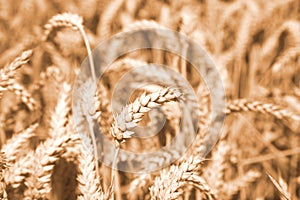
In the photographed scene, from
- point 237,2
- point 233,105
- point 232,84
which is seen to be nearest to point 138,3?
point 237,2

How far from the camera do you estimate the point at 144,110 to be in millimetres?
516

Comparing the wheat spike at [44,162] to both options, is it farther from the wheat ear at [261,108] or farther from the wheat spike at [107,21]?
the wheat spike at [107,21]

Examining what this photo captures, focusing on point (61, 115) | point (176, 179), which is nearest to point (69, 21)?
point (61, 115)

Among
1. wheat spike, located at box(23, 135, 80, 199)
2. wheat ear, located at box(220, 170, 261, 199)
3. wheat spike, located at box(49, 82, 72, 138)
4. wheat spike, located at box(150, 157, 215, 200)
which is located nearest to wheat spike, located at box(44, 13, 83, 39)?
wheat spike, located at box(49, 82, 72, 138)

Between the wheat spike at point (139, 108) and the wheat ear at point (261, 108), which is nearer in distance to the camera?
the wheat spike at point (139, 108)

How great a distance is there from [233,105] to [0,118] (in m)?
0.65

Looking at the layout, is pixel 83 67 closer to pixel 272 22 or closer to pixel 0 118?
pixel 0 118

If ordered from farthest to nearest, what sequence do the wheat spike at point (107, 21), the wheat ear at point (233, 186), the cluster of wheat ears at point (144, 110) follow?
the wheat spike at point (107, 21)
the wheat ear at point (233, 186)
the cluster of wheat ears at point (144, 110)

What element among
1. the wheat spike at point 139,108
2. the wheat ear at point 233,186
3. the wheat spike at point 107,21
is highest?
the wheat spike at point 107,21

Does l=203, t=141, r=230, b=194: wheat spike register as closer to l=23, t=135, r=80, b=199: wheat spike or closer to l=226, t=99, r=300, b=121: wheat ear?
l=226, t=99, r=300, b=121: wheat ear

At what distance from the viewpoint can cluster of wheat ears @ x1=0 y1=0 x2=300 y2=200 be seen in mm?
631

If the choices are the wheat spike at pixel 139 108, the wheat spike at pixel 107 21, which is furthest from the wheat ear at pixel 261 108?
the wheat spike at pixel 107 21

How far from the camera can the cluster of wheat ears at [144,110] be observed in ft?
2.07

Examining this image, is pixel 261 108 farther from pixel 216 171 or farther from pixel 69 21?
pixel 69 21
